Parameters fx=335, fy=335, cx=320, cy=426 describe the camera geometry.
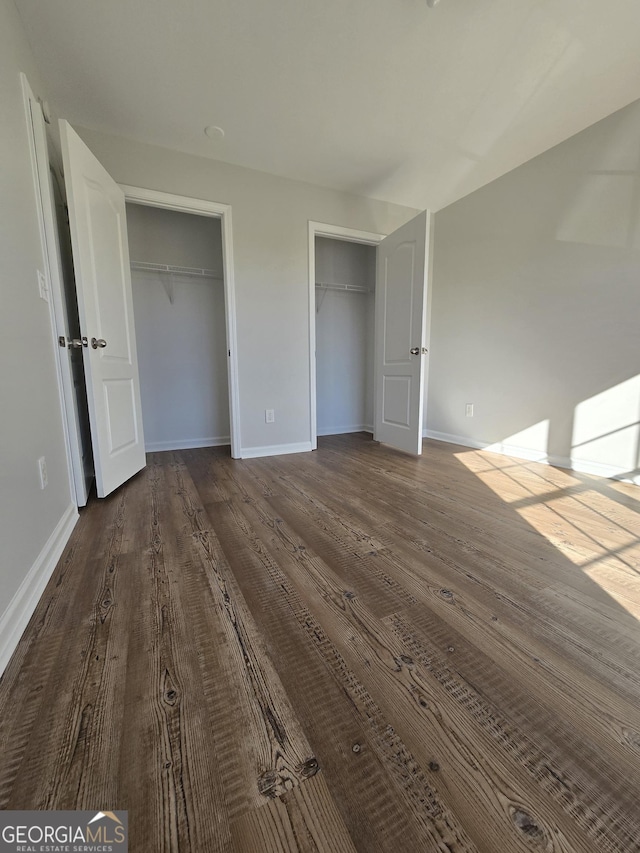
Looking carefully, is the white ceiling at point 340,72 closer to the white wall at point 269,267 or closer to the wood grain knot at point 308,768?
the white wall at point 269,267

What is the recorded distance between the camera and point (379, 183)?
9.90ft

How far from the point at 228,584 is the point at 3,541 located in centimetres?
68

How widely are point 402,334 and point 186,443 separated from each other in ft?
7.80

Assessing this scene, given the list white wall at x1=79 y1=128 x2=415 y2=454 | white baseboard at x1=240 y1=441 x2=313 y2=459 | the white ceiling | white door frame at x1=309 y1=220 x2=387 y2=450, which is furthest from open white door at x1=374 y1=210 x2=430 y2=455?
white baseboard at x1=240 y1=441 x2=313 y2=459

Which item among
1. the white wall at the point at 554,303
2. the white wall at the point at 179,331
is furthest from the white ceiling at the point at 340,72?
the white wall at the point at 179,331

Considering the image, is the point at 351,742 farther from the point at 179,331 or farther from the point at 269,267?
the point at 179,331

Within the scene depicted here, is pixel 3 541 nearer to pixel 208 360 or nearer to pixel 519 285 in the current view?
pixel 208 360

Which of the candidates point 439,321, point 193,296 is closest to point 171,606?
point 193,296

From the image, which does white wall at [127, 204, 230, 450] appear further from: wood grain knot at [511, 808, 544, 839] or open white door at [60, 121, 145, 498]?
wood grain knot at [511, 808, 544, 839]

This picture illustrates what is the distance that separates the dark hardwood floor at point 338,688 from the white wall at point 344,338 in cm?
256

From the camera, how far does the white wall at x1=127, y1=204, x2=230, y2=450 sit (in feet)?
10.2

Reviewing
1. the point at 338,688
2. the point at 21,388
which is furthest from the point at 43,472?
the point at 338,688

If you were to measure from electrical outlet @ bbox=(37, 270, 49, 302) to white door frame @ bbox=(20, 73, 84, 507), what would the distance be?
13 mm

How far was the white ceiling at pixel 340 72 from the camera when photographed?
5.19 ft
